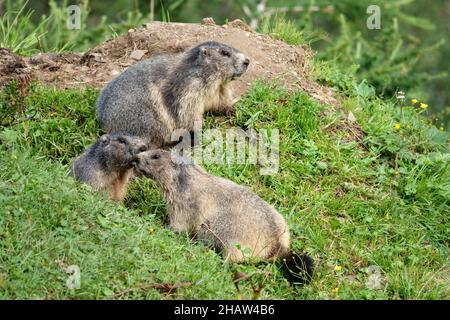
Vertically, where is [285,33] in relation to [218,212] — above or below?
above

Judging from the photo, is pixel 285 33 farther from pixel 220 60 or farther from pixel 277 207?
pixel 277 207

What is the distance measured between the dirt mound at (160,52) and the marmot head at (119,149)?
154 cm

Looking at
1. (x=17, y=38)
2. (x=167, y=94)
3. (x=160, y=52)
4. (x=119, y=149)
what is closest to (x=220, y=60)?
(x=167, y=94)

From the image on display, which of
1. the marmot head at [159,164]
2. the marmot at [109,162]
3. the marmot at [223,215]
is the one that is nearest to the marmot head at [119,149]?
the marmot at [109,162]

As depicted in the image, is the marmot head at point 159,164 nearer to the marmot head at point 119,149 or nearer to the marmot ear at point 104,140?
the marmot head at point 119,149

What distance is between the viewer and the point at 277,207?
7.77 metres

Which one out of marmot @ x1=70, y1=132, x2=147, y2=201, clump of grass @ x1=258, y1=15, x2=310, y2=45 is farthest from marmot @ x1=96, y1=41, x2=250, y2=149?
clump of grass @ x1=258, y1=15, x2=310, y2=45

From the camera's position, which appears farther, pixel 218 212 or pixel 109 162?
pixel 109 162

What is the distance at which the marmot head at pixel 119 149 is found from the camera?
752cm

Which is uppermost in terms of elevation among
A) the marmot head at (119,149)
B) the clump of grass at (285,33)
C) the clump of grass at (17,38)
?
the clump of grass at (285,33)

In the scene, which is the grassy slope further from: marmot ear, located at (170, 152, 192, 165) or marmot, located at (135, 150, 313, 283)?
marmot ear, located at (170, 152, 192, 165)

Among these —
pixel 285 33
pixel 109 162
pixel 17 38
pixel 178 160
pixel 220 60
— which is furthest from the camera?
pixel 17 38

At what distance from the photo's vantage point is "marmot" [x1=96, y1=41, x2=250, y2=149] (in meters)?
8.17

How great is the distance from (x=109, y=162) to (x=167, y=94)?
116 centimetres
